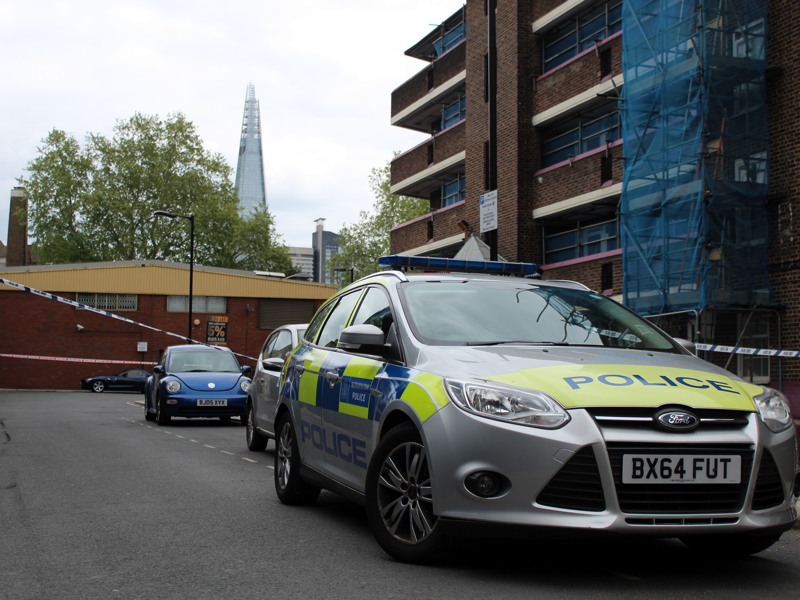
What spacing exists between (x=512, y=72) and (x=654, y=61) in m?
7.48

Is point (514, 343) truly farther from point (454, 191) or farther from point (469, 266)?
point (454, 191)

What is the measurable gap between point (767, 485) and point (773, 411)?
1.32ft

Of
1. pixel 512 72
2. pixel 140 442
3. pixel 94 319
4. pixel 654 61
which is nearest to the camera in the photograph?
pixel 140 442

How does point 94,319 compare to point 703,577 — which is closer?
point 703,577

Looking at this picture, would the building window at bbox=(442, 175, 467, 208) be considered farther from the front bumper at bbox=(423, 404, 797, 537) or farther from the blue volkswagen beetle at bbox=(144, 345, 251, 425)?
the front bumper at bbox=(423, 404, 797, 537)

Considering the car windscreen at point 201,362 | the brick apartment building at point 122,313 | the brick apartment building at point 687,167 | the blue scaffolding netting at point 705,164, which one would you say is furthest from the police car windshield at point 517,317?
the brick apartment building at point 122,313

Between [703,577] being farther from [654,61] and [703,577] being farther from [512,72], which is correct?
[512,72]

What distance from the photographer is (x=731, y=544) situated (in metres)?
5.02

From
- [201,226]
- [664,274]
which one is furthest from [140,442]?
[201,226]

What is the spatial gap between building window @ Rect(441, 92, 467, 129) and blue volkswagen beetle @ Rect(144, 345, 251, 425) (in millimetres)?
17400

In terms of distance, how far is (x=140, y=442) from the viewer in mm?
13031

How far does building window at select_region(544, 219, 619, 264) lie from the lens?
24562mm

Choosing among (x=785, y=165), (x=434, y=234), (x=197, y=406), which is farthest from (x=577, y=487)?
(x=434, y=234)

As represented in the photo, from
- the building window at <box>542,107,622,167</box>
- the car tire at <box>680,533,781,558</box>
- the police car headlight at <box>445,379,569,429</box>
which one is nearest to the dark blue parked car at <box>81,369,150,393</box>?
the building window at <box>542,107,622,167</box>
